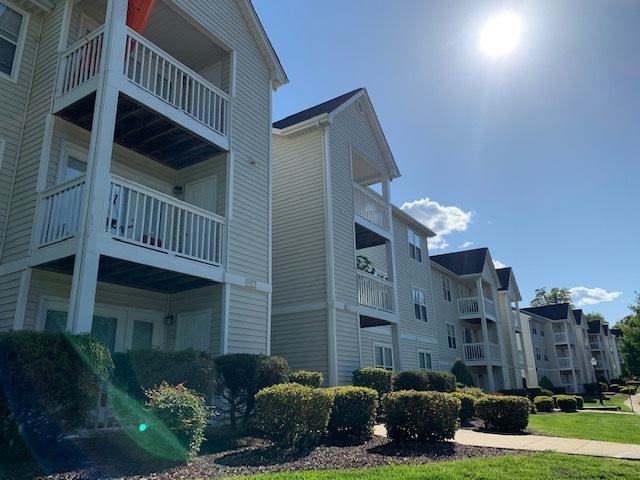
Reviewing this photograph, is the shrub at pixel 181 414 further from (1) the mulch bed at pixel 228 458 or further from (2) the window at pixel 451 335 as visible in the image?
(2) the window at pixel 451 335

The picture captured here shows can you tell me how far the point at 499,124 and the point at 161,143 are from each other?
38.4ft

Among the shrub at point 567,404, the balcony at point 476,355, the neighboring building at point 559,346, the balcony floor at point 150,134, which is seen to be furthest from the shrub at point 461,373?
the neighboring building at point 559,346

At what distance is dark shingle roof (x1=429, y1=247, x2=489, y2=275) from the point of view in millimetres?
35656

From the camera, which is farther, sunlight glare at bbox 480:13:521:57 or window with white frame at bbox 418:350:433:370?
window with white frame at bbox 418:350:433:370

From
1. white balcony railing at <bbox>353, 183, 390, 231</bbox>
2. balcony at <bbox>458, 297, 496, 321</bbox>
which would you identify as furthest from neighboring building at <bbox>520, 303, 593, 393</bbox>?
white balcony railing at <bbox>353, 183, 390, 231</bbox>

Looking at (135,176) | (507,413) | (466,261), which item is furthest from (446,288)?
(135,176)

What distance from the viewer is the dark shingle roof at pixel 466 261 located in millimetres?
35656

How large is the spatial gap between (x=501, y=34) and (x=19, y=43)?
38.2ft

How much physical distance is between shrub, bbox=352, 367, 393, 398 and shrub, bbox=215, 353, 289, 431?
5381 mm

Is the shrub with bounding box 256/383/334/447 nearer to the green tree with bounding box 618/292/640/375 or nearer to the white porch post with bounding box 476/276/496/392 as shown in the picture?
the white porch post with bounding box 476/276/496/392

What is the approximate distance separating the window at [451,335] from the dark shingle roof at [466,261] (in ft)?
14.5

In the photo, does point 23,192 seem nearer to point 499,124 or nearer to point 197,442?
point 197,442

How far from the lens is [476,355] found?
111ft

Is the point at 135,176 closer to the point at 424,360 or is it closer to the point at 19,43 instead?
the point at 19,43
